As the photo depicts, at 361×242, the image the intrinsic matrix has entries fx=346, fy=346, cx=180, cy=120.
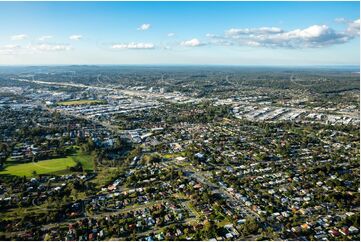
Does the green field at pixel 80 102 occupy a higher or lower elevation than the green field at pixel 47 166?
higher

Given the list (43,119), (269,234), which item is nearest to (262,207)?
(269,234)

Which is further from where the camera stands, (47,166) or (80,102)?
(80,102)

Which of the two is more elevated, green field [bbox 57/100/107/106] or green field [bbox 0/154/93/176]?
green field [bbox 57/100/107/106]

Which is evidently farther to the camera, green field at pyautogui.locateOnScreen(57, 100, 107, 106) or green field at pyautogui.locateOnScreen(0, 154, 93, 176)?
green field at pyautogui.locateOnScreen(57, 100, 107, 106)

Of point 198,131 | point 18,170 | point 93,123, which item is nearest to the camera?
point 18,170

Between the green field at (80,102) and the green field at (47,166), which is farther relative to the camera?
the green field at (80,102)

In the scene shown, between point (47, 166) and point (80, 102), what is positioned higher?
point (80, 102)

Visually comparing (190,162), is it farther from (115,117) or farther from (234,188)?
(115,117)

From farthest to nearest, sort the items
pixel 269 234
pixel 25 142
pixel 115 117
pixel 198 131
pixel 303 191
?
1. pixel 115 117
2. pixel 198 131
3. pixel 25 142
4. pixel 303 191
5. pixel 269 234
